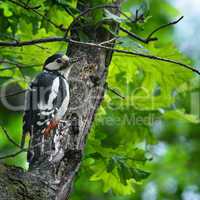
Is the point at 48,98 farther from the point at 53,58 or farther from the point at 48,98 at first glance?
the point at 53,58

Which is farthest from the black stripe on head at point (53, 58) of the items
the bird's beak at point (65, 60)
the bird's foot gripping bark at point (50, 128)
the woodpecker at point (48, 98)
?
the bird's foot gripping bark at point (50, 128)

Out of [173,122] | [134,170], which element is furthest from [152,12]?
[134,170]

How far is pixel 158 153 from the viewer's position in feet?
29.3

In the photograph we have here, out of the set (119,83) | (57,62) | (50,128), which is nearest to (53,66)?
(57,62)

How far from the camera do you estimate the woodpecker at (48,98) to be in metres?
3.82

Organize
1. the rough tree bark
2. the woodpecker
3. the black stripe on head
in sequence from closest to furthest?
the rough tree bark < the woodpecker < the black stripe on head

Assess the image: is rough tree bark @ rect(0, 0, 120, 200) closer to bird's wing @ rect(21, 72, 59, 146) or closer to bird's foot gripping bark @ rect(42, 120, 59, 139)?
bird's foot gripping bark @ rect(42, 120, 59, 139)

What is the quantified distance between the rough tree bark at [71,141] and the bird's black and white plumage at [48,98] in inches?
3.9

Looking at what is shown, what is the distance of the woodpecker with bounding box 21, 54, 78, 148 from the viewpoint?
3816 millimetres

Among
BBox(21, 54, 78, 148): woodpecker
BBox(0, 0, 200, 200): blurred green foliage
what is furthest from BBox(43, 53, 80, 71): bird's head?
BBox(0, 0, 200, 200): blurred green foliage

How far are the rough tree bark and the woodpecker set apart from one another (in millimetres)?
84

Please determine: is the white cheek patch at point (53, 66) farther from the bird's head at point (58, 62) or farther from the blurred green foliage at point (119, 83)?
the blurred green foliage at point (119, 83)

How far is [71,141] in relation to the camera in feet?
11.5

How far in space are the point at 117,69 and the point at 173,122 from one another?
468cm
